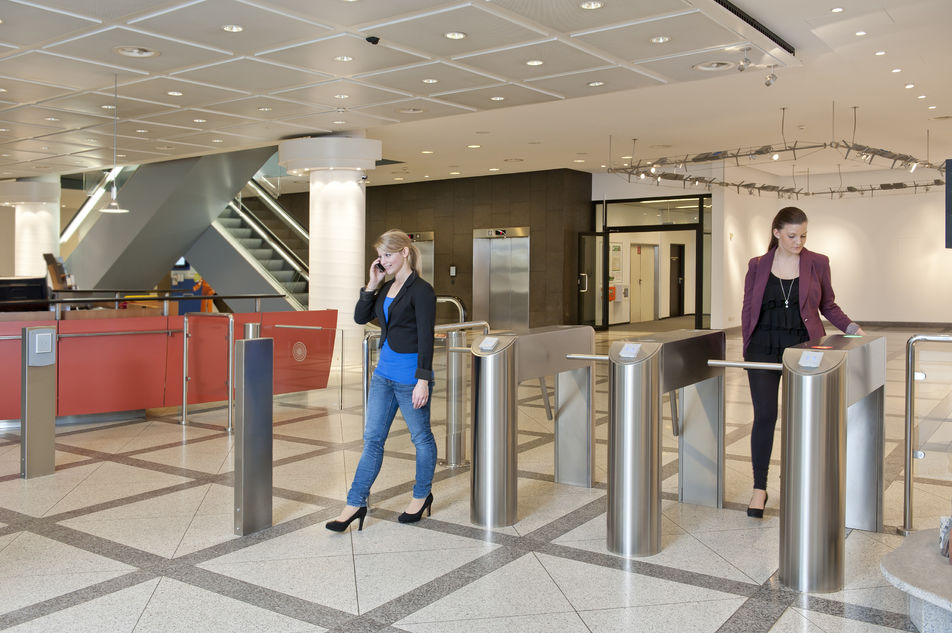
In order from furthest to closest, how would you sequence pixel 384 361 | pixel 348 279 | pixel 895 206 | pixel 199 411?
pixel 895 206
pixel 348 279
pixel 199 411
pixel 384 361

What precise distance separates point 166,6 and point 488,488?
4.15m

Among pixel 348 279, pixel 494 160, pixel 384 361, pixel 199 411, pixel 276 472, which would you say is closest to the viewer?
pixel 384 361

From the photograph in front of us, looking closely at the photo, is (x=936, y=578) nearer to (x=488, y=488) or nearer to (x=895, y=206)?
(x=488, y=488)

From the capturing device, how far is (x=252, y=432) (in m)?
4.06

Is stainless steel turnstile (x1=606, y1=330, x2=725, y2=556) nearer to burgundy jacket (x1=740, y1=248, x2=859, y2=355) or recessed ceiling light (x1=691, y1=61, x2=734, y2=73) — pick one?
burgundy jacket (x1=740, y1=248, x2=859, y2=355)

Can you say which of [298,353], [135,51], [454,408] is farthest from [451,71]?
[454,408]

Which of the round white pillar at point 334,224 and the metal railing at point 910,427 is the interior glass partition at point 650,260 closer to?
the round white pillar at point 334,224

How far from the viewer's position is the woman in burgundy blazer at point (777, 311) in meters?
4.34

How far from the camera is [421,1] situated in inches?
227

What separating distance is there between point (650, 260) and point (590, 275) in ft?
15.6

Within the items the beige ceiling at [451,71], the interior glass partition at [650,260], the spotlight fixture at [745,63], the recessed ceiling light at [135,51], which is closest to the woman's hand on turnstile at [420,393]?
the beige ceiling at [451,71]

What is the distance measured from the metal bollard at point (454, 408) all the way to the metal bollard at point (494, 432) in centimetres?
149

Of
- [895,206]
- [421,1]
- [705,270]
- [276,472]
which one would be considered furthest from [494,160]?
[276,472]

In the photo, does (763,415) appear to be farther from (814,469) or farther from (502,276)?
(502,276)
